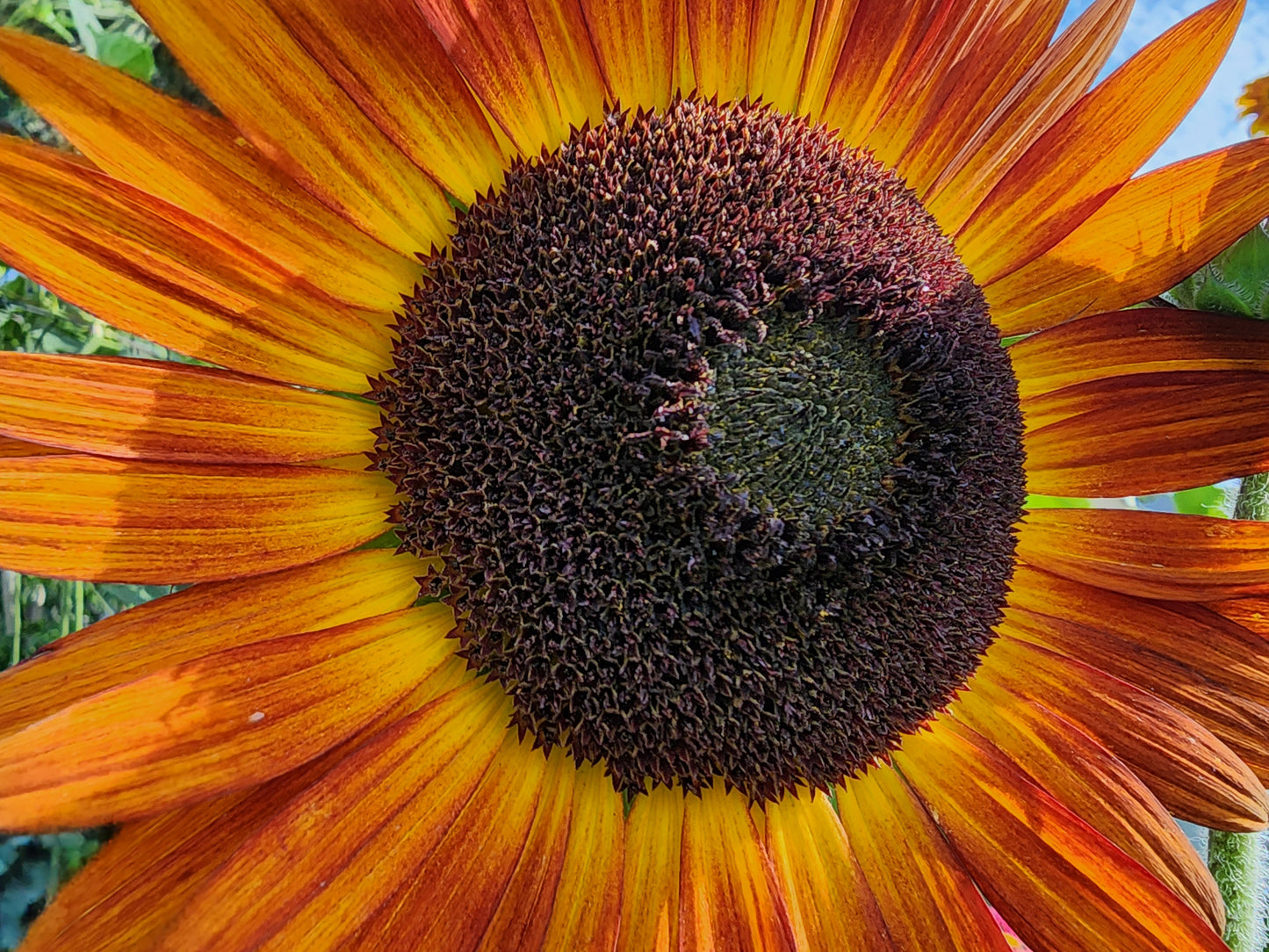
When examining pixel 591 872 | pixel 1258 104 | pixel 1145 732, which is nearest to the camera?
pixel 591 872

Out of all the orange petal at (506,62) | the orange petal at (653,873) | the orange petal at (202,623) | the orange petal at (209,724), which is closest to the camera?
the orange petal at (209,724)

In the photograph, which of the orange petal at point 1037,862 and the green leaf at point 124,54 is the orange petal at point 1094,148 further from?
the green leaf at point 124,54

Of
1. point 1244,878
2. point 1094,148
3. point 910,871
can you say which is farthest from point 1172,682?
point 1094,148

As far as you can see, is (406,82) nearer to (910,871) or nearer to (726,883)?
(726,883)

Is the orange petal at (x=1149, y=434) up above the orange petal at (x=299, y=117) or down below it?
above

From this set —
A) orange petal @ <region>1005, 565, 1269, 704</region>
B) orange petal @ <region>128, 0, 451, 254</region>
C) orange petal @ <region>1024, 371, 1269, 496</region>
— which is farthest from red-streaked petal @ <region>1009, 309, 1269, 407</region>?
orange petal @ <region>128, 0, 451, 254</region>

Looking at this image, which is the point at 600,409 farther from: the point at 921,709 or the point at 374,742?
the point at 921,709

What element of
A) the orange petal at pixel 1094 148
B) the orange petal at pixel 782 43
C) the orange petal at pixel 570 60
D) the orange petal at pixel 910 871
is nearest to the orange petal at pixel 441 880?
the orange petal at pixel 910 871
